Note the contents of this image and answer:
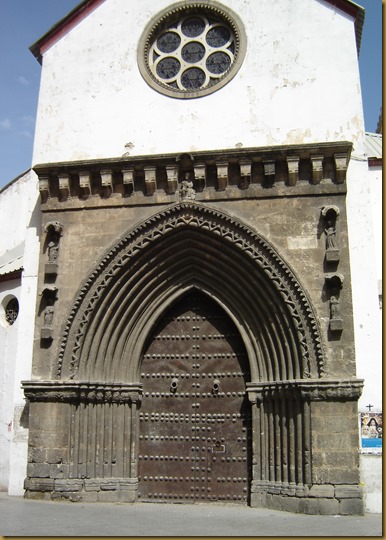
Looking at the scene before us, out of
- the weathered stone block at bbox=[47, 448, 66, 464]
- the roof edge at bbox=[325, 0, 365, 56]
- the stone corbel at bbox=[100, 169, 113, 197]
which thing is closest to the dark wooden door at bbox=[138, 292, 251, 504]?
the weathered stone block at bbox=[47, 448, 66, 464]

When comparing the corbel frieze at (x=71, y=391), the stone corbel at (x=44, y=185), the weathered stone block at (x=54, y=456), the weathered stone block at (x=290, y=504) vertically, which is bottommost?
the weathered stone block at (x=290, y=504)

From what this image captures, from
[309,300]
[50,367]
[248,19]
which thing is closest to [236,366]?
[309,300]

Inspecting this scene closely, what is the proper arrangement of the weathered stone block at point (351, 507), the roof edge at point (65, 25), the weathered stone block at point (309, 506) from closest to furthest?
the weathered stone block at point (351, 507) → the weathered stone block at point (309, 506) → the roof edge at point (65, 25)

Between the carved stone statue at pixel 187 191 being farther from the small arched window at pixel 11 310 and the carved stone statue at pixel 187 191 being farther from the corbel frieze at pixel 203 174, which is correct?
the small arched window at pixel 11 310

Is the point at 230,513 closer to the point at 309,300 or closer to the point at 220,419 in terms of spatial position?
the point at 220,419

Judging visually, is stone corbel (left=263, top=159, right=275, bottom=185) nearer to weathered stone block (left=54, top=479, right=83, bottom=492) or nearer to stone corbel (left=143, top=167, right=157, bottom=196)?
stone corbel (left=143, top=167, right=157, bottom=196)

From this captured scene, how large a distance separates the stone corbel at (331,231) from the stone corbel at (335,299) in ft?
1.09

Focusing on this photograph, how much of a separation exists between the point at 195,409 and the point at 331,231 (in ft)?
13.7

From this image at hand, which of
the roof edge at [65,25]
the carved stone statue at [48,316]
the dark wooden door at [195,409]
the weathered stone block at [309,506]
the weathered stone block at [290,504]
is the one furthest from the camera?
the roof edge at [65,25]

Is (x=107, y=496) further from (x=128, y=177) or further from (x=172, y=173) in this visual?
(x=172, y=173)

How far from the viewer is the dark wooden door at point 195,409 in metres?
12.2

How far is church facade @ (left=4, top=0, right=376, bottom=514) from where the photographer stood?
11648 mm

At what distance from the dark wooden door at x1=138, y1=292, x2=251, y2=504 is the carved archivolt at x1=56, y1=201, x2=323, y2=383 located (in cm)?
39

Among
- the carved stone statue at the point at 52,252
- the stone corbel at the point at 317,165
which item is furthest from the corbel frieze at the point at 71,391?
the stone corbel at the point at 317,165
